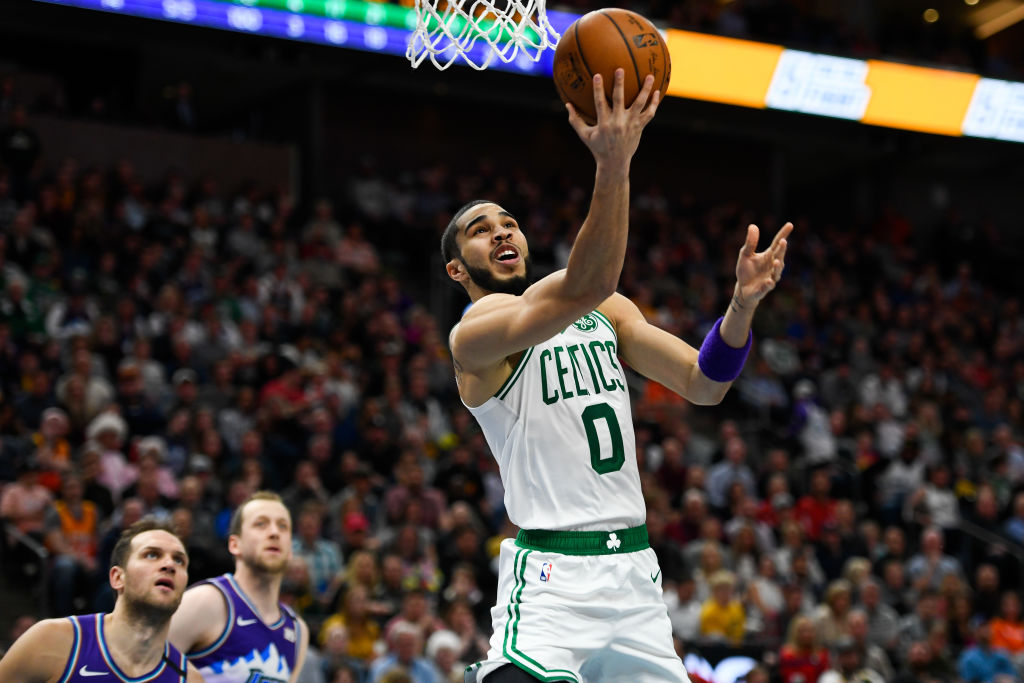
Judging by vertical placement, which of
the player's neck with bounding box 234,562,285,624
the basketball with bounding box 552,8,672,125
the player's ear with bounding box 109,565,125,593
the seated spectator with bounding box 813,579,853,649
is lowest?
the seated spectator with bounding box 813,579,853,649

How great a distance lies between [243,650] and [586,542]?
7.98 feet

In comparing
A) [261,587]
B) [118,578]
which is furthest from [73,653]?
[261,587]

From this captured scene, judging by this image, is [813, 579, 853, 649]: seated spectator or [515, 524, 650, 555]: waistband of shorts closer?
[515, 524, 650, 555]: waistband of shorts

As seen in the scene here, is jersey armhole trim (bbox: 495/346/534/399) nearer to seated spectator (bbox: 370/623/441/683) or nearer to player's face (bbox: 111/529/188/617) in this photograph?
player's face (bbox: 111/529/188/617)

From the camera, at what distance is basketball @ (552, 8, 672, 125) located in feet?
11.9

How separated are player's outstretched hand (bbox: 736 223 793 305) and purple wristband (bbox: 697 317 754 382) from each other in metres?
0.13

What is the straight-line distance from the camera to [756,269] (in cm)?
411

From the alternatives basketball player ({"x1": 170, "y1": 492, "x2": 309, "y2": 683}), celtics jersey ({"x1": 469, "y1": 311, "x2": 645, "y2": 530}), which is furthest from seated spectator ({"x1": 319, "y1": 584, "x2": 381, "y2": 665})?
celtics jersey ({"x1": 469, "y1": 311, "x2": 645, "y2": 530})

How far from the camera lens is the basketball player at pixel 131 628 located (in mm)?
5172

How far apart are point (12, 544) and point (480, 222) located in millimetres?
6146

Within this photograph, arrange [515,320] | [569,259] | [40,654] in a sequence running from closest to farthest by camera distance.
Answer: [569,259] < [515,320] < [40,654]

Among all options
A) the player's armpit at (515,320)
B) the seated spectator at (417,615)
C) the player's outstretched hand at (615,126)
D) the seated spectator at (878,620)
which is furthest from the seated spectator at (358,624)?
the player's outstretched hand at (615,126)

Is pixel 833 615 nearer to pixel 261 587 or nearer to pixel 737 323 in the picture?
pixel 261 587

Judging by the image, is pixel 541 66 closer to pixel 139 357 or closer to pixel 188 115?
pixel 188 115
